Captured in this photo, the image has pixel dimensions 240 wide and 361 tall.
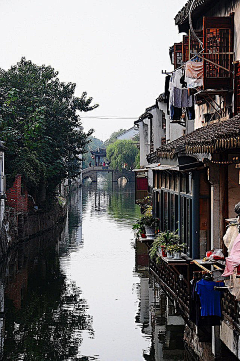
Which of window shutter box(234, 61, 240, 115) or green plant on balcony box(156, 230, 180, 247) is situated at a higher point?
window shutter box(234, 61, 240, 115)

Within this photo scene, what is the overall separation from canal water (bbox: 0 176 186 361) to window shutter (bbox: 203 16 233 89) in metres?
7.85

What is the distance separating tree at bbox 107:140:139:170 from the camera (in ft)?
364

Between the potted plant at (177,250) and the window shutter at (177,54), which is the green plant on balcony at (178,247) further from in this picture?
the window shutter at (177,54)

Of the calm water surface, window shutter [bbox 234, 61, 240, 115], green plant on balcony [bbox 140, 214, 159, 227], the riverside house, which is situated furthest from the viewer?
green plant on balcony [bbox 140, 214, 159, 227]

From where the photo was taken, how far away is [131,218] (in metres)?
53.2

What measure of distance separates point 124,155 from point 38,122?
74.1 m

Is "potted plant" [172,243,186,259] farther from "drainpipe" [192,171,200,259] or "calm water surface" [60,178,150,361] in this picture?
"calm water surface" [60,178,150,361]

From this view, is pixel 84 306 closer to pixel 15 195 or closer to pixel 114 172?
pixel 15 195

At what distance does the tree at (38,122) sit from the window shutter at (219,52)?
2307cm

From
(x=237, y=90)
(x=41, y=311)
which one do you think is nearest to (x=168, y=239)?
(x=237, y=90)

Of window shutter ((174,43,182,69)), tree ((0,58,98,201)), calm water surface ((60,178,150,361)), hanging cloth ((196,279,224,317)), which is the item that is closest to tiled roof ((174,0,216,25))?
window shutter ((174,43,182,69))

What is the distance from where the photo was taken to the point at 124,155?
11238cm

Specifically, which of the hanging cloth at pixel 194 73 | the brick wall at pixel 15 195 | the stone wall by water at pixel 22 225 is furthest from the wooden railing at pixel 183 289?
the brick wall at pixel 15 195

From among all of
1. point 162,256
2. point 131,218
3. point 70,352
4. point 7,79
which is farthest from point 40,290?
point 131,218
